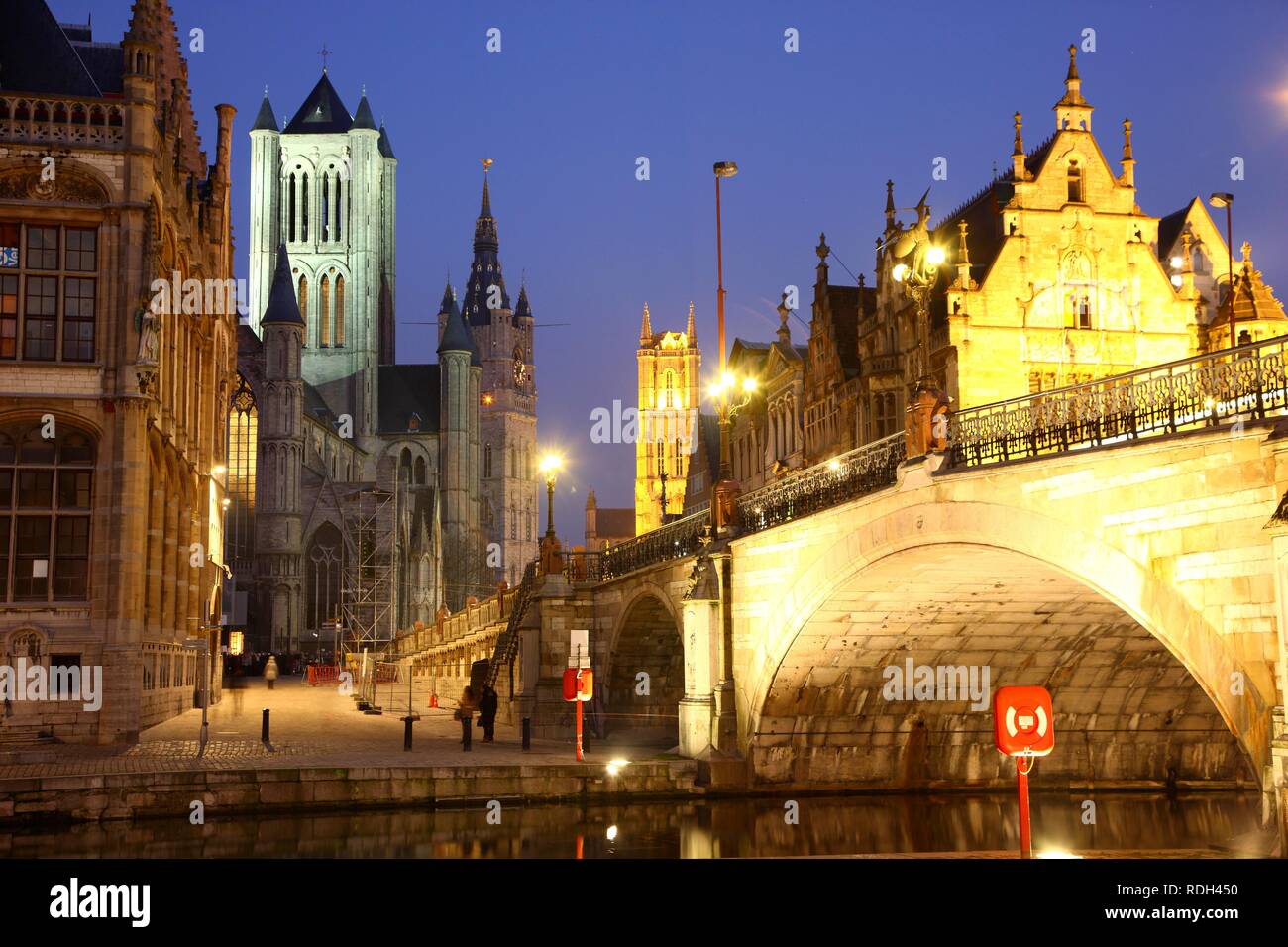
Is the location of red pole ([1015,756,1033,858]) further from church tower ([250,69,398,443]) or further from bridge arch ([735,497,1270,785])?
church tower ([250,69,398,443])

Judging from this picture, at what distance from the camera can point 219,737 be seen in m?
31.0

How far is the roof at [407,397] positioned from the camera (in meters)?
108

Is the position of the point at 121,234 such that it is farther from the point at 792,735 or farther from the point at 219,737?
the point at 792,735

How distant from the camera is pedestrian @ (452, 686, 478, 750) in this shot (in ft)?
97.9

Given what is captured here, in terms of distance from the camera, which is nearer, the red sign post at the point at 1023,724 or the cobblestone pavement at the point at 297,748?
the red sign post at the point at 1023,724

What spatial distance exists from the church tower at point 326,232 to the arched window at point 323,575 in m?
18.3

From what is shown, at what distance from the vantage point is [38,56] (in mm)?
32844

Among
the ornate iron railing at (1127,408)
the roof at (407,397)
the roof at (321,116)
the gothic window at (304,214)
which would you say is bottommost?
the ornate iron railing at (1127,408)

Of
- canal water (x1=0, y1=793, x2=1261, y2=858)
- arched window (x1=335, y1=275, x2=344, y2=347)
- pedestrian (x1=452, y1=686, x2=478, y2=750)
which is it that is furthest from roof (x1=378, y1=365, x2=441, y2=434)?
canal water (x1=0, y1=793, x2=1261, y2=858)

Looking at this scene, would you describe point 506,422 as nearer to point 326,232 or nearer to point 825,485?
point 326,232

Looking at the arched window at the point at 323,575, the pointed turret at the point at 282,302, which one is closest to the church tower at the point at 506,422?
the arched window at the point at 323,575

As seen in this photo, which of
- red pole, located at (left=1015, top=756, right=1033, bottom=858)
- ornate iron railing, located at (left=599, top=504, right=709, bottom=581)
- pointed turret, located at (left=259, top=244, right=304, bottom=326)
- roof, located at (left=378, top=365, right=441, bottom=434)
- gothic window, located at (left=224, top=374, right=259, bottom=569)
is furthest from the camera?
roof, located at (left=378, top=365, right=441, bottom=434)

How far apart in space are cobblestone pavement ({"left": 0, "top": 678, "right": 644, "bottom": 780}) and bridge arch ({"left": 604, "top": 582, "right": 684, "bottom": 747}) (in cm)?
274

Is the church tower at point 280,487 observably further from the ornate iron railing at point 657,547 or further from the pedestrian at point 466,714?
the ornate iron railing at point 657,547
